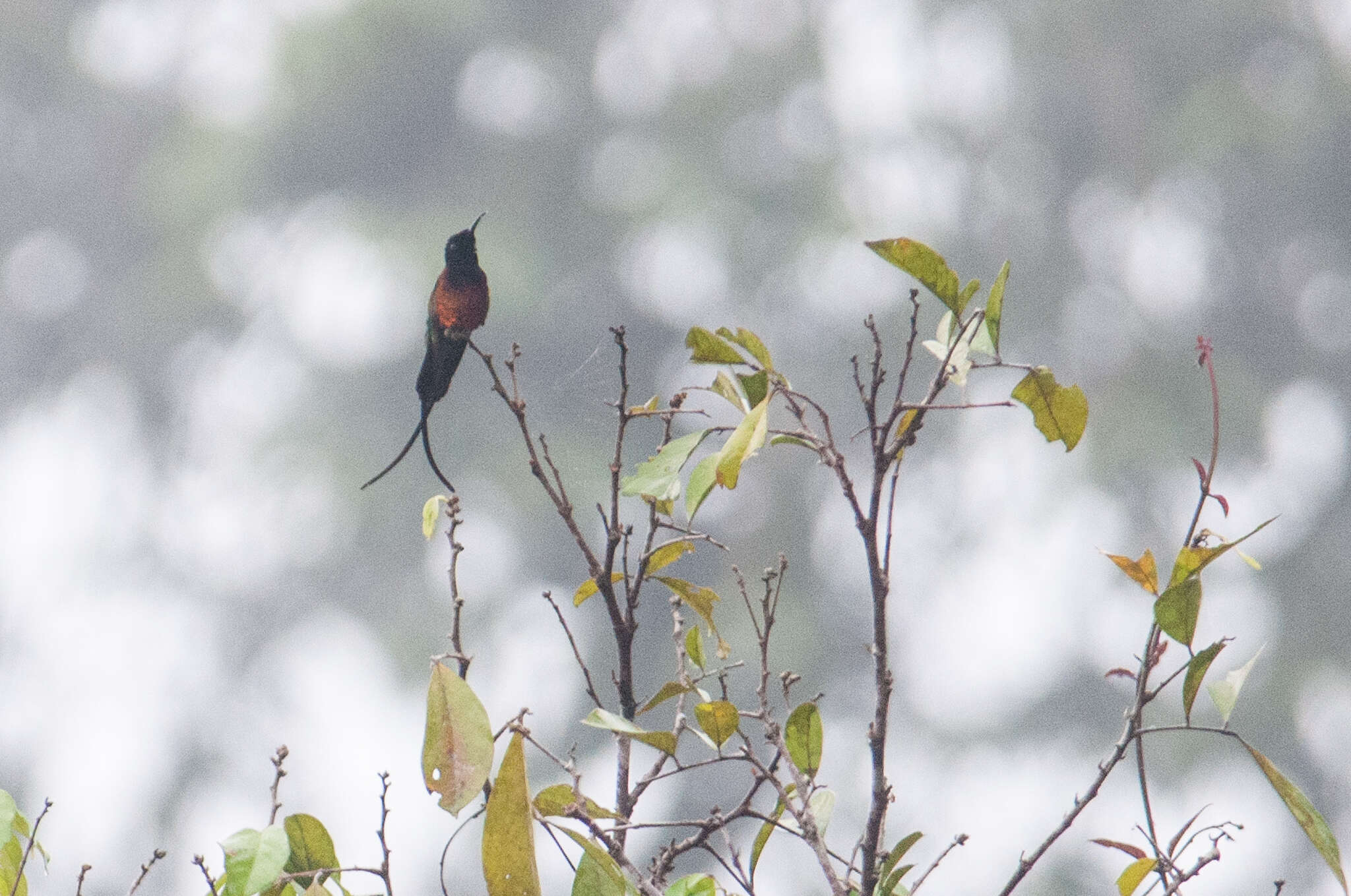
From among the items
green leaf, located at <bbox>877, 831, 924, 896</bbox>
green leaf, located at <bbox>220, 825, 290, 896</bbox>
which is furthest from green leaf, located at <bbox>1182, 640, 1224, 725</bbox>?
green leaf, located at <bbox>220, 825, 290, 896</bbox>

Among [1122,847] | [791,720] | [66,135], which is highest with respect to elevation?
[66,135]

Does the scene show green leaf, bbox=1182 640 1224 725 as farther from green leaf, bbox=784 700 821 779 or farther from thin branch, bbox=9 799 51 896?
thin branch, bbox=9 799 51 896

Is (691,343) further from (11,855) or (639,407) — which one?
(11,855)

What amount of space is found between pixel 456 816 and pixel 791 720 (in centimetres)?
20

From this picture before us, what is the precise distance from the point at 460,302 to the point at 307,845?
342 mm

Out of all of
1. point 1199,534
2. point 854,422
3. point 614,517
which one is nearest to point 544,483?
point 614,517

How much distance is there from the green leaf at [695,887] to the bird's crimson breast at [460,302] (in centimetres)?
37

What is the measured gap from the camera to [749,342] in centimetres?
57

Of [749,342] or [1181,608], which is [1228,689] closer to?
[1181,608]

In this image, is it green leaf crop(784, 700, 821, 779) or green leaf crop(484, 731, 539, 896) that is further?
green leaf crop(784, 700, 821, 779)

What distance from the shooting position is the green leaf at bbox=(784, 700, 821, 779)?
0.63 m

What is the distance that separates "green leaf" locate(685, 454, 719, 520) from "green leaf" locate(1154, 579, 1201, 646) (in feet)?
0.67

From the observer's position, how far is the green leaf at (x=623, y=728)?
0.49 m

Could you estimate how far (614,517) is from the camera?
2.06 feet
